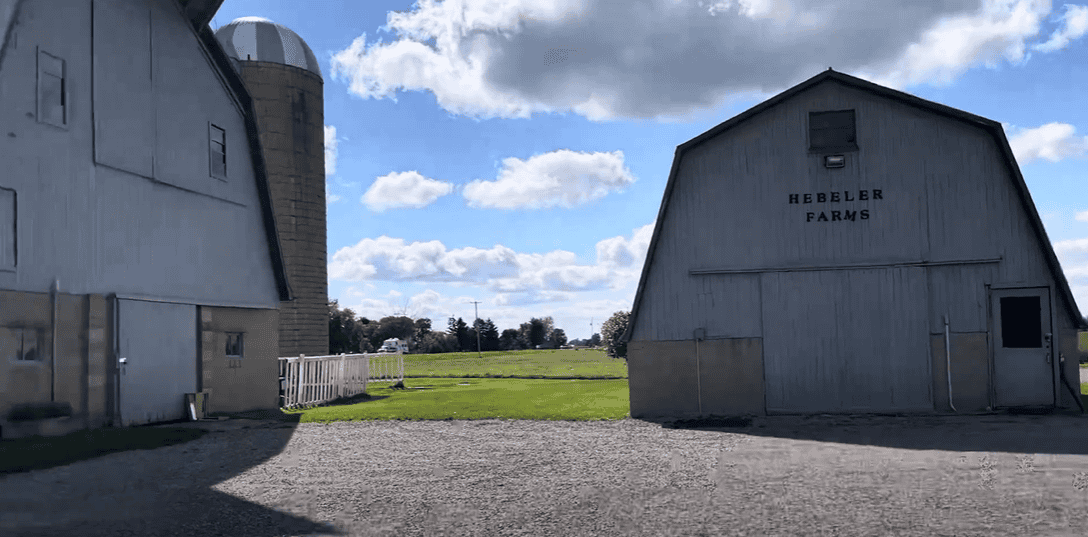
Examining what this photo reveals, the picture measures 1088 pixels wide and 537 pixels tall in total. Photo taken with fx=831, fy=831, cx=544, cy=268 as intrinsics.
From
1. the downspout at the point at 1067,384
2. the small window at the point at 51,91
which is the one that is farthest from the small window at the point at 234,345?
the downspout at the point at 1067,384

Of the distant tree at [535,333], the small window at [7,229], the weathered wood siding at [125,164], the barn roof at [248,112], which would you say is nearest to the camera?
the small window at [7,229]

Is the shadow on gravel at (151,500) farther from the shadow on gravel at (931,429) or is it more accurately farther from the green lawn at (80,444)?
the shadow on gravel at (931,429)

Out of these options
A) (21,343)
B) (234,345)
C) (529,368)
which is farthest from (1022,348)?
(529,368)

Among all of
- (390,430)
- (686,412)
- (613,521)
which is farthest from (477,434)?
(613,521)

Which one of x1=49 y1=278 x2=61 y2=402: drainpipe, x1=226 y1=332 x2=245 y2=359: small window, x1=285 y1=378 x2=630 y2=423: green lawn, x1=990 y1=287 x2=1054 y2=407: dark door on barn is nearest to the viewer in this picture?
x1=49 y1=278 x2=61 y2=402: drainpipe

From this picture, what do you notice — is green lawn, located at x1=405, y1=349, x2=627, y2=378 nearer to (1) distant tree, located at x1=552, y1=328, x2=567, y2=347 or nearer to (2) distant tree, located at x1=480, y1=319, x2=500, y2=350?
(2) distant tree, located at x1=480, y1=319, x2=500, y2=350

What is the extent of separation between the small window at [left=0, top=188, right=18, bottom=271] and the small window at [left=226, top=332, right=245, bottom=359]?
23.9 ft

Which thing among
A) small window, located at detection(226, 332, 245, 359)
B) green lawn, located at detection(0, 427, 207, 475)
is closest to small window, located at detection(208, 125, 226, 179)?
small window, located at detection(226, 332, 245, 359)

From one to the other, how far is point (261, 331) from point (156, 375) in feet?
15.6

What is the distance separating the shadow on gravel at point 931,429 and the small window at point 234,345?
1171cm

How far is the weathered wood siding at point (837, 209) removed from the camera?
18.2m

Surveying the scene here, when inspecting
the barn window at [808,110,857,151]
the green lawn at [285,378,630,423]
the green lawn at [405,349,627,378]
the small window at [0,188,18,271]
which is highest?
the barn window at [808,110,857,151]

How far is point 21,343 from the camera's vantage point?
1522 cm

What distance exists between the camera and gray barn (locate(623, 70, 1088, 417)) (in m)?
18.1
